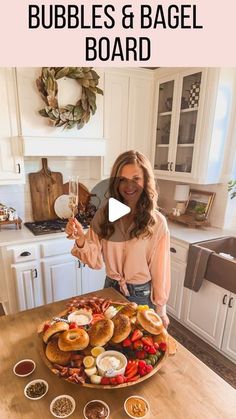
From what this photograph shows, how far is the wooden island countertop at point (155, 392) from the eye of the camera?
68 centimetres

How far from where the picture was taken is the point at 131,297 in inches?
49.6

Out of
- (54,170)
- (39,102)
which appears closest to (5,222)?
(54,170)

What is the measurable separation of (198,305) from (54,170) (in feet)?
5.81

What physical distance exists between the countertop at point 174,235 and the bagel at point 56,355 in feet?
4.07

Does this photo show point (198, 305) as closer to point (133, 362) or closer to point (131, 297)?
point (131, 297)

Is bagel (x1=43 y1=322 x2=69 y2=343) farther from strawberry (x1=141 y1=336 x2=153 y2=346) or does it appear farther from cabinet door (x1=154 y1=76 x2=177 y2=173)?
cabinet door (x1=154 y1=76 x2=177 y2=173)

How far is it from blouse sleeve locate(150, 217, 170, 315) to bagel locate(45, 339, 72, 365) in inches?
21.5

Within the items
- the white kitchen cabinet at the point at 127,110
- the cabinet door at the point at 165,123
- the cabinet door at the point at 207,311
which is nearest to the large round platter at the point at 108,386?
the cabinet door at the point at 207,311

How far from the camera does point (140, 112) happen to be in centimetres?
249

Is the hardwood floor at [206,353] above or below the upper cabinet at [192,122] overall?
below

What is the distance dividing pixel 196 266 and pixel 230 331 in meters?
0.49

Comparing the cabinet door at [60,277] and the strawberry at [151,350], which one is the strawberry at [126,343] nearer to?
the strawberry at [151,350]

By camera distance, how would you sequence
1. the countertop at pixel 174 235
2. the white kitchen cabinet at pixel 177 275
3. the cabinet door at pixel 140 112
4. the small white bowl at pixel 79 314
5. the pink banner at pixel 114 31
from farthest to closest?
the cabinet door at pixel 140 112 → the white kitchen cabinet at pixel 177 275 → the countertop at pixel 174 235 → the pink banner at pixel 114 31 → the small white bowl at pixel 79 314

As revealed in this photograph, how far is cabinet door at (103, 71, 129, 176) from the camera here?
2.27 meters
